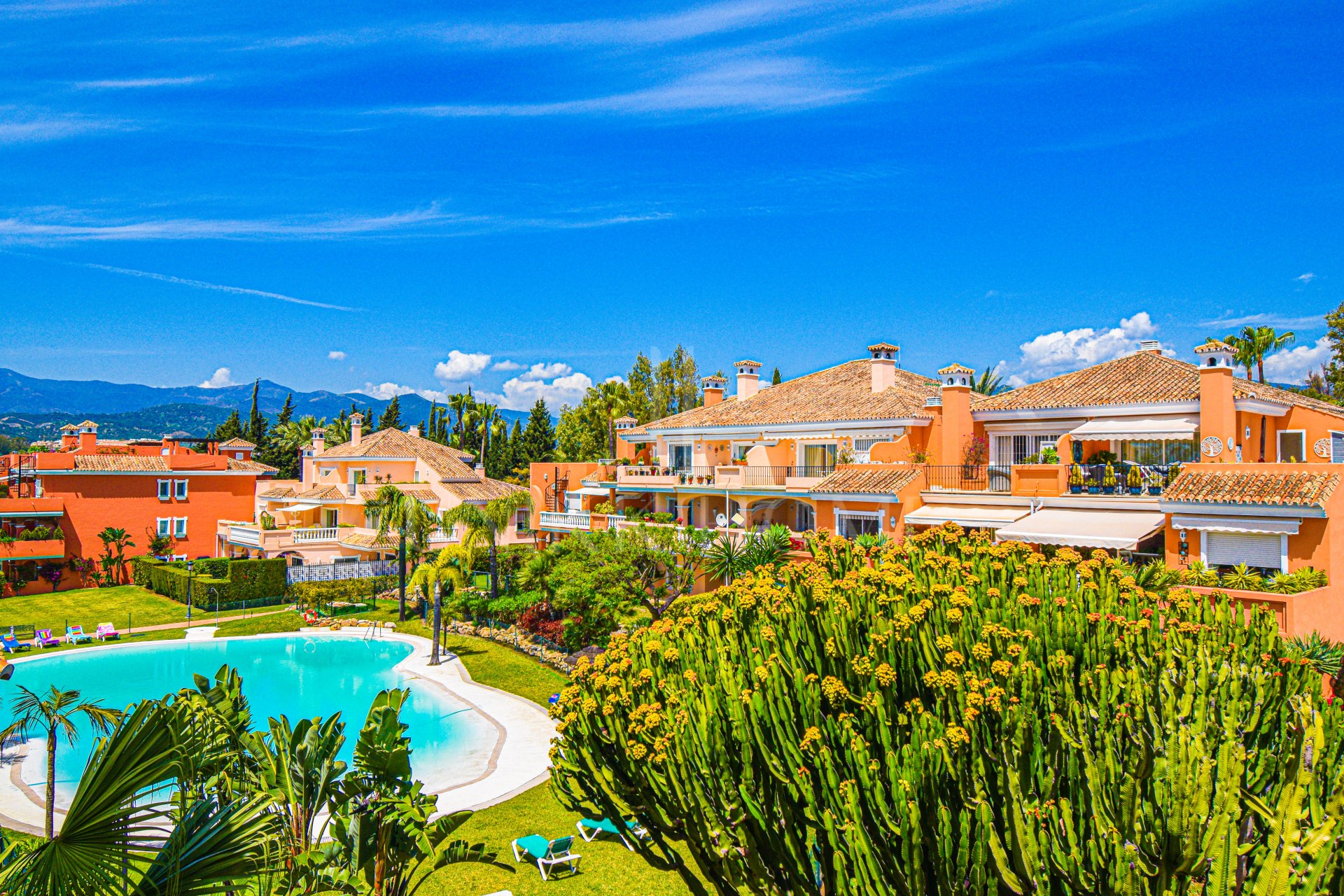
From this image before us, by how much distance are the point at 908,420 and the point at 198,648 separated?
35.1 m

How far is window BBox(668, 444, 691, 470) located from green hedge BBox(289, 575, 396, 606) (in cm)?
1941

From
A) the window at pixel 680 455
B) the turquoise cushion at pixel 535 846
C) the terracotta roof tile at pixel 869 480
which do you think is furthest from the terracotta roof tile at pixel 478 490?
the turquoise cushion at pixel 535 846

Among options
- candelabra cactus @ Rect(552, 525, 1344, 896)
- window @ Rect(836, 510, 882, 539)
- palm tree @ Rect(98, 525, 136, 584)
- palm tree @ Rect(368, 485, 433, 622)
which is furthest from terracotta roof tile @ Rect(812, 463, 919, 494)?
palm tree @ Rect(98, 525, 136, 584)

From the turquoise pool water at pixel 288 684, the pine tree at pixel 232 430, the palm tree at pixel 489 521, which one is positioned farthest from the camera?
the pine tree at pixel 232 430

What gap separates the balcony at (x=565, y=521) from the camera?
4875cm

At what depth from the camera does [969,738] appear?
27.3ft

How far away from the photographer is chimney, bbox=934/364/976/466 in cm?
3512

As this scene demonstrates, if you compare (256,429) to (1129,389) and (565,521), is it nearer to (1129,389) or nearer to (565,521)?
(565,521)

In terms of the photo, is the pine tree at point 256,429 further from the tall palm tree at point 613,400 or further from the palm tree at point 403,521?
the palm tree at point 403,521

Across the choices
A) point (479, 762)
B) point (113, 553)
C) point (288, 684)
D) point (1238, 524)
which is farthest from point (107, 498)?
point (1238, 524)

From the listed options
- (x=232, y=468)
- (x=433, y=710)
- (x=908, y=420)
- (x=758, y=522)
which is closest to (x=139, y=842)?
(x=433, y=710)

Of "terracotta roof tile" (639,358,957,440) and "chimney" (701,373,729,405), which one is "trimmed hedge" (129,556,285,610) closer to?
"terracotta roof tile" (639,358,957,440)

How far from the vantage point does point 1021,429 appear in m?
34.8

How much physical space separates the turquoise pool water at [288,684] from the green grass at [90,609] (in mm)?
7148
